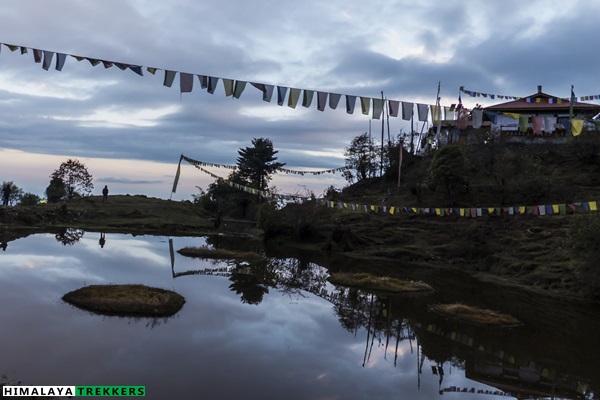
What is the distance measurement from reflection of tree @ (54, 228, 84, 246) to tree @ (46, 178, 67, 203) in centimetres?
2992

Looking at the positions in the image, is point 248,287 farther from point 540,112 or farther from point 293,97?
point 540,112

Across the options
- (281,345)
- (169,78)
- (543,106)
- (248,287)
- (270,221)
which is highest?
(543,106)

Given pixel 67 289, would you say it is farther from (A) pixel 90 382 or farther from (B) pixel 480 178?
(B) pixel 480 178

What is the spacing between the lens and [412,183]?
5462 centimetres

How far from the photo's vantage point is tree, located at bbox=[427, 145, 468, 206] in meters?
46.2

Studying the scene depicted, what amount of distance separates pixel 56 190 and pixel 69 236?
123 feet

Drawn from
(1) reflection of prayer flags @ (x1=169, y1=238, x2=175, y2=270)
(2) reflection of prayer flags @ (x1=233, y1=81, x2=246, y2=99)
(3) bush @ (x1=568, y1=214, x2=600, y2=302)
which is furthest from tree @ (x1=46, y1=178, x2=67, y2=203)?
(3) bush @ (x1=568, y1=214, x2=600, y2=302)

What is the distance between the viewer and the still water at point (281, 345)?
12492 millimetres

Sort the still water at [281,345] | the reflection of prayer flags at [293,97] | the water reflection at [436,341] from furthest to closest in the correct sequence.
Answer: the reflection of prayer flags at [293,97] → the water reflection at [436,341] → the still water at [281,345]

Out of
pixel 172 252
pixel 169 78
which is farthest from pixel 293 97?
pixel 172 252

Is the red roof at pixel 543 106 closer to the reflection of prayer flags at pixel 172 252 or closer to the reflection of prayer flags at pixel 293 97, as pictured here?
the reflection of prayer flags at pixel 293 97

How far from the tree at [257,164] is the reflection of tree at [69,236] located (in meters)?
37.1

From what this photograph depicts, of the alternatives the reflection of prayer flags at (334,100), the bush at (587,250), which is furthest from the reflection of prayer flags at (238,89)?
the bush at (587,250)

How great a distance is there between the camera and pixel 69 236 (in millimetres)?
43031
